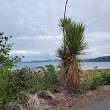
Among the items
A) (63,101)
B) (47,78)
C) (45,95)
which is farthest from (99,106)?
(47,78)

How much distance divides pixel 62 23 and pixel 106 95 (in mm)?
3592

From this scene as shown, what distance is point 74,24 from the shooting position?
1212cm

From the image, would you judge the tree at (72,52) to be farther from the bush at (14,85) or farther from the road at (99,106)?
the bush at (14,85)

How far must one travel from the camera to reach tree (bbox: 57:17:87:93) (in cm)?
1195

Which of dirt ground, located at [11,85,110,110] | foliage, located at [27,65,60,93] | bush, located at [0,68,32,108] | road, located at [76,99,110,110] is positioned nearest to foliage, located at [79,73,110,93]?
dirt ground, located at [11,85,110,110]

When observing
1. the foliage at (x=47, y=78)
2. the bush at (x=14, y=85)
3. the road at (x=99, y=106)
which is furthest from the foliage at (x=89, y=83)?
the bush at (x=14, y=85)

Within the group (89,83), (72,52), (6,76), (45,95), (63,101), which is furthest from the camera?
(89,83)

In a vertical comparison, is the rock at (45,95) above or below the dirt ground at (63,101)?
above

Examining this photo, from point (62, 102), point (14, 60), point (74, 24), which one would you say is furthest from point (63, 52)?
point (14, 60)

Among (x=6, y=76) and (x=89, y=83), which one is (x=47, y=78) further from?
(x=6, y=76)

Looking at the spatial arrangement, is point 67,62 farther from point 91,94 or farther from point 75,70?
point 91,94

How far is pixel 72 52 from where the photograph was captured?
40.2 feet

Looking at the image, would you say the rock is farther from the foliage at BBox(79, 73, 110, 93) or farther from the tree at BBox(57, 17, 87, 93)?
the foliage at BBox(79, 73, 110, 93)

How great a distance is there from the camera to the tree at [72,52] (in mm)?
11945
